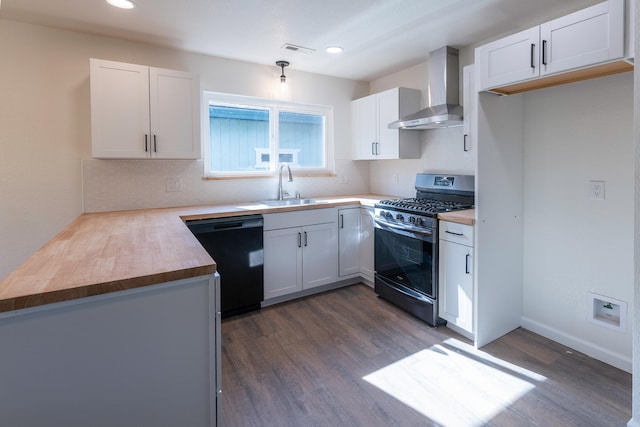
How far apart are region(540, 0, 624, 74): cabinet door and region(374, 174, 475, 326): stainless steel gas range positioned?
3.90 ft

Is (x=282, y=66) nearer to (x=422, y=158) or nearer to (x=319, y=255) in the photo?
(x=422, y=158)

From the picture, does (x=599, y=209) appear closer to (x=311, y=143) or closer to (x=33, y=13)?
(x=311, y=143)

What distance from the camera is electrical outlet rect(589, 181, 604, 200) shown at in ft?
7.16

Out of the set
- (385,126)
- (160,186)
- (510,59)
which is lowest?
(160,186)

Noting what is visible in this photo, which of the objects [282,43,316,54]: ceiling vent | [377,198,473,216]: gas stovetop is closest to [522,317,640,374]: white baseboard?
[377,198,473,216]: gas stovetop

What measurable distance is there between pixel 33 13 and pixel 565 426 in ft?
13.2

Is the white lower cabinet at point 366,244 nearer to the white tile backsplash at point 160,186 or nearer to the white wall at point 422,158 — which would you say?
the white wall at point 422,158

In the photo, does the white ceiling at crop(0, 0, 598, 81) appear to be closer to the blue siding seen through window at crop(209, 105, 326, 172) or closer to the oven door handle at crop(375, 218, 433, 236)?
the blue siding seen through window at crop(209, 105, 326, 172)

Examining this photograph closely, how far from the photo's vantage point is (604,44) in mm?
1697

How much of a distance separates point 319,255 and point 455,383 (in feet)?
5.44

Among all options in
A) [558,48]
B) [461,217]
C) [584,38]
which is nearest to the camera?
[584,38]

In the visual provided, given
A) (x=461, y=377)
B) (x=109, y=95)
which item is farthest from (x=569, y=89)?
(x=109, y=95)

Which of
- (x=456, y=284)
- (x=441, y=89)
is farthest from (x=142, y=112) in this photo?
(x=456, y=284)

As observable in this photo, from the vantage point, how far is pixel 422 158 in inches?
139
